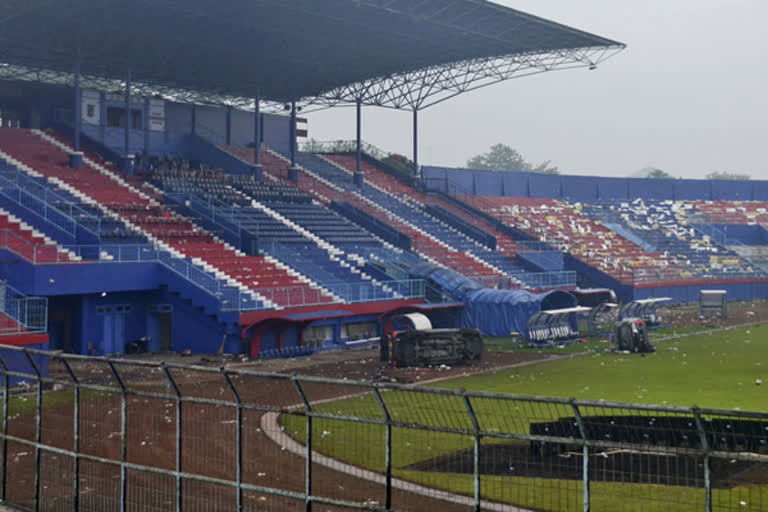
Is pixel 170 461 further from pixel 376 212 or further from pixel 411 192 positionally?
pixel 411 192

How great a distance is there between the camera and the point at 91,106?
5059 cm

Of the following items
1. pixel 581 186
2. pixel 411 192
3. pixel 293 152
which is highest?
pixel 293 152

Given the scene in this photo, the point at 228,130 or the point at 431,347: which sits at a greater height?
the point at 228,130

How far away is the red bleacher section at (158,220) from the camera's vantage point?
36.5 m

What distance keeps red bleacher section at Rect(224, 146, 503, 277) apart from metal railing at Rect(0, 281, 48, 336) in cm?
2406

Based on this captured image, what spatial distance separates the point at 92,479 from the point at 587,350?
73.6 ft

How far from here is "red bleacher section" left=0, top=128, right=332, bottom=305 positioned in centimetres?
3647

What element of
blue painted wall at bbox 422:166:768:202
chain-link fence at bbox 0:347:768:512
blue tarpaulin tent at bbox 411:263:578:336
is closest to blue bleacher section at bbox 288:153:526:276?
blue painted wall at bbox 422:166:768:202

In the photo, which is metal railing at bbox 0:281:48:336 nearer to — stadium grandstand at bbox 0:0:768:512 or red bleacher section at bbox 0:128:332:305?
stadium grandstand at bbox 0:0:768:512

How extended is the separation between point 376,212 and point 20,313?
92.9ft

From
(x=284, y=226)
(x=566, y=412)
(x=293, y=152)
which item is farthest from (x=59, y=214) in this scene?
(x=566, y=412)

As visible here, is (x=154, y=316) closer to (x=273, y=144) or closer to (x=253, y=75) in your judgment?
(x=253, y=75)

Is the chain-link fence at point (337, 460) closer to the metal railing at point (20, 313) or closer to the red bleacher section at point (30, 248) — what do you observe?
the metal railing at point (20, 313)

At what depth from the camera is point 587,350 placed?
108 ft
